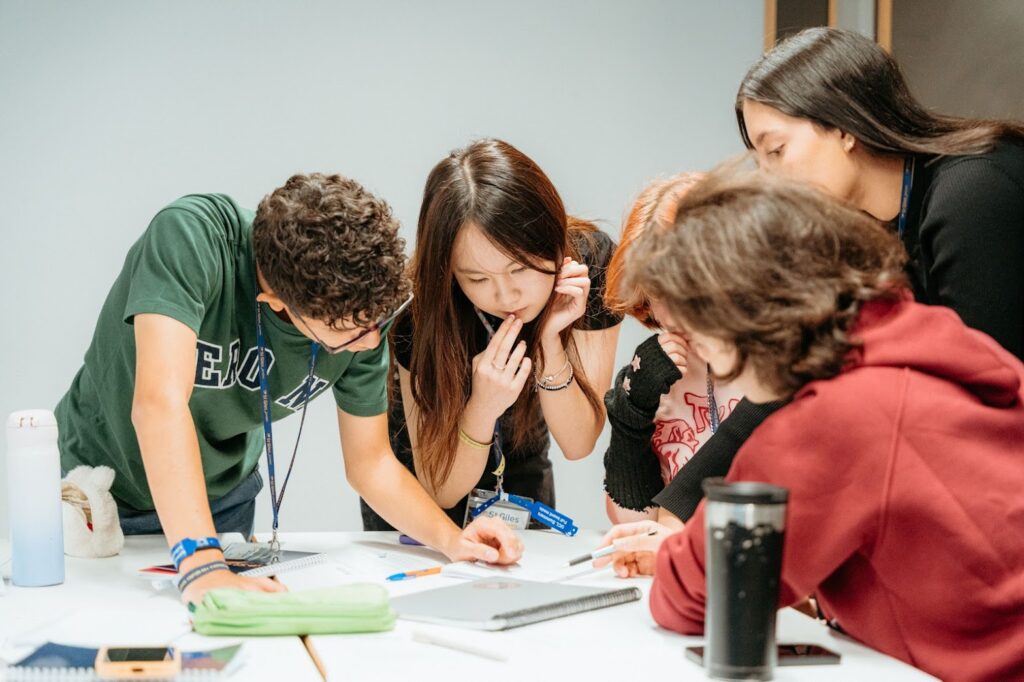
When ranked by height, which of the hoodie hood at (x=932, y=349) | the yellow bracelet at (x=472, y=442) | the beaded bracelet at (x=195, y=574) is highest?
the hoodie hood at (x=932, y=349)

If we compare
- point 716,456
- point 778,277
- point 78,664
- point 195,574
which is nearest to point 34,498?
point 195,574

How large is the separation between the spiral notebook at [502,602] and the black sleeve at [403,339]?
74cm

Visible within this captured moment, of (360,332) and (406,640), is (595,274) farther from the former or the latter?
(406,640)

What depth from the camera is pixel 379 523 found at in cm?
223

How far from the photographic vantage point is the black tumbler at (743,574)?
0.94 metres

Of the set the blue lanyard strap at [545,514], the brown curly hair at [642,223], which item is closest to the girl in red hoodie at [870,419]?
the brown curly hair at [642,223]

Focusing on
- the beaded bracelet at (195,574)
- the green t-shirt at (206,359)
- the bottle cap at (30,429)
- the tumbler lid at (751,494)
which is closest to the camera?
the tumbler lid at (751,494)

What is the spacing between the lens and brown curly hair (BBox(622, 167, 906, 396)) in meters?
1.02

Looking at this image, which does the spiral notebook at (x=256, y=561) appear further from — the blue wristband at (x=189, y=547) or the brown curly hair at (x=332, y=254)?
the brown curly hair at (x=332, y=254)

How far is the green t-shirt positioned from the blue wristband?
12.7 inches

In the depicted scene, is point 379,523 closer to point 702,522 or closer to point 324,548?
point 324,548

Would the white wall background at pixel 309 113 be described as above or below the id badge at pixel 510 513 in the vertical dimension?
above

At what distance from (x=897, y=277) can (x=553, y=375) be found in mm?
1130

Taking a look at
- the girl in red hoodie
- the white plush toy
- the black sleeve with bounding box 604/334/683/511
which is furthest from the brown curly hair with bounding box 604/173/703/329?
the white plush toy
